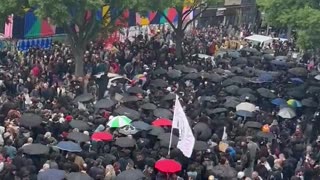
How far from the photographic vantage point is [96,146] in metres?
17.0

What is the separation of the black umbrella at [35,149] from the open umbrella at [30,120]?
5.82 feet

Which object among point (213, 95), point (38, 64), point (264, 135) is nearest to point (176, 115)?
point (264, 135)

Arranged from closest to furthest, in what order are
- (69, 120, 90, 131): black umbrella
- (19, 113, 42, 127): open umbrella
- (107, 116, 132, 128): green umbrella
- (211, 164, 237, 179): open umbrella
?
(211, 164, 237, 179): open umbrella
(19, 113, 42, 127): open umbrella
(69, 120, 90, 131): black umbrella
(107, 116, 132, 128): green umbrella

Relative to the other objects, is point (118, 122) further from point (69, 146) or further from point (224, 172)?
point (224, 172)

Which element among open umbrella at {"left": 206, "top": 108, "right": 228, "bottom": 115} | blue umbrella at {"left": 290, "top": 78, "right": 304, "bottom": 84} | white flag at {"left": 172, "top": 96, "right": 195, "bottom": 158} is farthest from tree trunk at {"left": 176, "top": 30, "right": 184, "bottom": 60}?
white flag at {"left": 172, "top": 96, "right": 195, "bottom": 158}

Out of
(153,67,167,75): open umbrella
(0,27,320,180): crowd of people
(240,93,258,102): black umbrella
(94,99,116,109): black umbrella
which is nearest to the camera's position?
(0,27,320,180): crowd of people

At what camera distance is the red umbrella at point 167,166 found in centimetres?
1569

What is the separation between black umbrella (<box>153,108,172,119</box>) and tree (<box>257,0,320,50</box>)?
712 centimetres

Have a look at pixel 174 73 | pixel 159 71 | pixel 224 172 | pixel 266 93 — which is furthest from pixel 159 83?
pixel 224 172

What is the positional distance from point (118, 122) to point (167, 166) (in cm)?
304

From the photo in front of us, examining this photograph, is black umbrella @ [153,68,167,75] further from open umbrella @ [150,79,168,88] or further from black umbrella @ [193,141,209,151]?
black umbrella @ [193,141,209,151]

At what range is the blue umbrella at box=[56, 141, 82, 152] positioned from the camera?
16172mm

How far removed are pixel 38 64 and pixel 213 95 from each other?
726cm

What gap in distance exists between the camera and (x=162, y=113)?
1991cm
